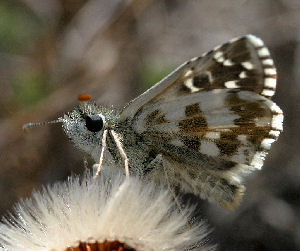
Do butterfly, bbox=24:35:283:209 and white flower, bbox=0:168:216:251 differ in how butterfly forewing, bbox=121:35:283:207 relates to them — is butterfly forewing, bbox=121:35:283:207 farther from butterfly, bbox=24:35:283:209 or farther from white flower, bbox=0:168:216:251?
white flower, bbox=0:168:216:251

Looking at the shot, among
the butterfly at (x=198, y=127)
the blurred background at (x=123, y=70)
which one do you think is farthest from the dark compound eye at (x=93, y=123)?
the blurred background at (x=123, y=70)

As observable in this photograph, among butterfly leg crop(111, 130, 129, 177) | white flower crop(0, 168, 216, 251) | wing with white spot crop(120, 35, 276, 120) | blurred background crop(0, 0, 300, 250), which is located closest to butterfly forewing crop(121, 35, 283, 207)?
wing with white spot crop(120, 35, 276, 120)

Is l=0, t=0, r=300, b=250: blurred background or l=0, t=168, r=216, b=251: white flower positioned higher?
l=0, t=0, r=300, b=250: blurred background

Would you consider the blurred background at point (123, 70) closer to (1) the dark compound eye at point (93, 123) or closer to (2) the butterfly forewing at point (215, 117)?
(2) the butterfly forewing at point (215, 117)

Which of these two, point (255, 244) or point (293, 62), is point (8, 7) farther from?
point (255, 244)

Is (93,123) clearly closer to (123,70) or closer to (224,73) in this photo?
(224,73)

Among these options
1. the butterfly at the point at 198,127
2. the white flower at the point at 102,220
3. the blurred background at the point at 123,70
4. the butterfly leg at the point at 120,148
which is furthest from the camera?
the blurred background at the point at 123,70
